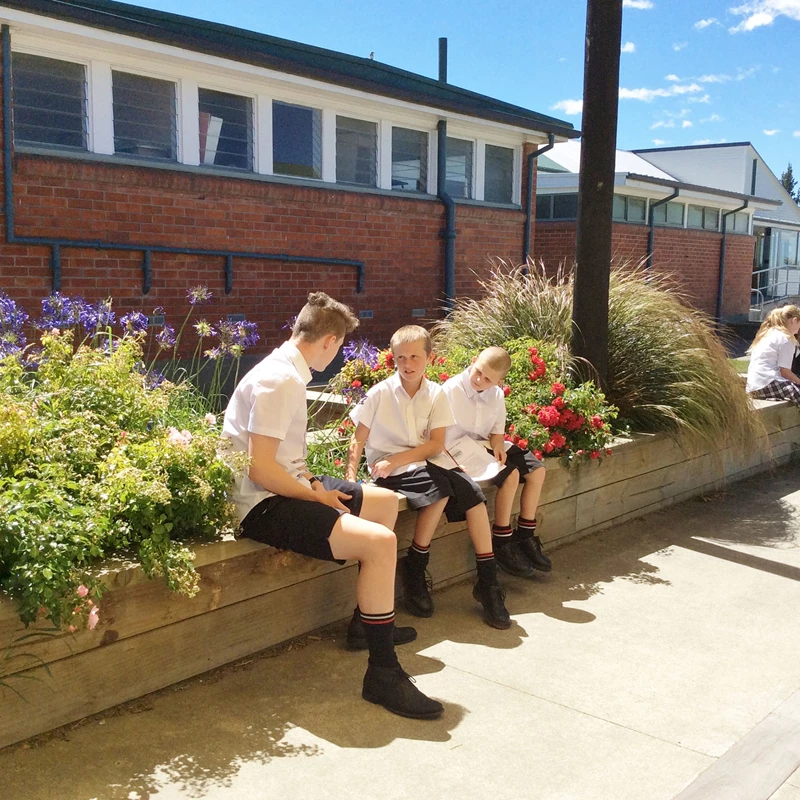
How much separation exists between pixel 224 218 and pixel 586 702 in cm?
786

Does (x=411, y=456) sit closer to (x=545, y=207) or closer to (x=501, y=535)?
(x=501, y=535)

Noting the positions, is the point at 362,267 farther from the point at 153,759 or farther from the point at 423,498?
the point at 153,759

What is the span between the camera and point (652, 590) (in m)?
4.77

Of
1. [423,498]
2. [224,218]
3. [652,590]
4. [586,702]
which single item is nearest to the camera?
[586,702]

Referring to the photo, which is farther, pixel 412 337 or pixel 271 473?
pixel 412 337

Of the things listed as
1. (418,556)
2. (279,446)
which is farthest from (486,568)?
(279,446)

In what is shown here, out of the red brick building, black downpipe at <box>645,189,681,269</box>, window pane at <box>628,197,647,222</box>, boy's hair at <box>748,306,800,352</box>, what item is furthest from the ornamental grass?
black downpipe at <box>645,189,681,269</box>

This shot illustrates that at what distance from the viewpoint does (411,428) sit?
170 inches

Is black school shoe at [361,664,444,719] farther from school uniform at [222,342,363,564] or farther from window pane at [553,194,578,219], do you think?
window pane at [553,194,578,219]

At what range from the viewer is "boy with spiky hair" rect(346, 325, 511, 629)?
13.8 ft

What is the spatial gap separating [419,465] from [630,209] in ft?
57.4

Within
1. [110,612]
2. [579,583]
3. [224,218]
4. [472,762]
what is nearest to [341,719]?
[472,762]

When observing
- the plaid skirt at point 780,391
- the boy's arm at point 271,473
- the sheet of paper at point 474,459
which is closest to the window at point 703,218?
the plaid skirt at point 780,391

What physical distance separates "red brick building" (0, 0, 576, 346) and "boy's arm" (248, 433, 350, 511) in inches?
238
